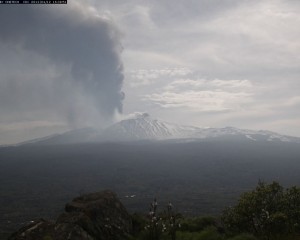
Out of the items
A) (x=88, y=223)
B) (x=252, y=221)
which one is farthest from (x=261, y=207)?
(x=88, y=223)

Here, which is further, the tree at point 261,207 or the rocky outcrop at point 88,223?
the tree at point 261,207

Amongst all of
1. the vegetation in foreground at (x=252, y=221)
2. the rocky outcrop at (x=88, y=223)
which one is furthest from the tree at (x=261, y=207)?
the rocky outcrop at (x=88, y=223)

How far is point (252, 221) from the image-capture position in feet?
59.9

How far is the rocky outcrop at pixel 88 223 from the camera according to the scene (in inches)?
565

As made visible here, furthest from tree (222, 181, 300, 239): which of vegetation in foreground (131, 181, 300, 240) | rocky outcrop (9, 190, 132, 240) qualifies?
rocky outcrop (9, 190, 132, 240)

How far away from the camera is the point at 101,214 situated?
54.2ft

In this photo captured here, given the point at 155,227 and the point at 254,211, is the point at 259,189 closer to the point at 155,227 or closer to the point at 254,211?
the point at 254,211

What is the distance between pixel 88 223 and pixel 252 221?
297 inches

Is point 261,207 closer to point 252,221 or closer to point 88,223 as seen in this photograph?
point 252,221

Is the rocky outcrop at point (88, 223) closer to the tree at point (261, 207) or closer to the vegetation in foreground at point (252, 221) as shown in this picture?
the vegetation in foreground at point (252, 221)

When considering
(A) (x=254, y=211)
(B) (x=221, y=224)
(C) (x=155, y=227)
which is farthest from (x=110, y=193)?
(A) (x=254, y=211)

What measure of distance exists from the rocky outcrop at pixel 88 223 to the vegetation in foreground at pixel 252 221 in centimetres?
91

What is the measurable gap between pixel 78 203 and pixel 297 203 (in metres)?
10.1

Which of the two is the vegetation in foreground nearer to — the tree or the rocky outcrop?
the tree
